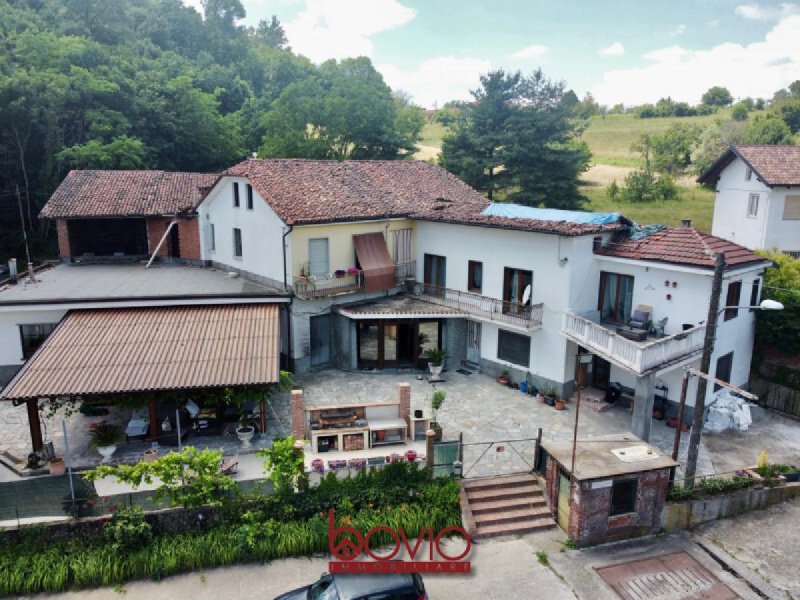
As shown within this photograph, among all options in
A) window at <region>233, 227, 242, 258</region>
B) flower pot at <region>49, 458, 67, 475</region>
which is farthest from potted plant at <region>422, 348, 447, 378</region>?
flower pot at <region>49, 458, 67, 475</region>

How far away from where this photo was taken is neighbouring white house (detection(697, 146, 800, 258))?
3162 cm

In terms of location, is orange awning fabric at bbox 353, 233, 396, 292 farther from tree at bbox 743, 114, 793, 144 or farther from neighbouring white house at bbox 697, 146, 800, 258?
tree at bbox 743, 114, 793, 144

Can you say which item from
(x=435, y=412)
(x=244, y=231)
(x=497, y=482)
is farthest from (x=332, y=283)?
(x=497, y=482)

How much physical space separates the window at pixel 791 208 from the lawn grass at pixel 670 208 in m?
11.5

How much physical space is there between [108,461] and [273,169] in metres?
14.8

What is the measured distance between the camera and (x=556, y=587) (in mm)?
14453

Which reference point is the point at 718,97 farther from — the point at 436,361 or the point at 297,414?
the point at 297,414

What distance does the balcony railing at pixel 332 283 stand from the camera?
995 inches

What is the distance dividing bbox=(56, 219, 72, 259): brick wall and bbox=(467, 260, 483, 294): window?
22052 mm

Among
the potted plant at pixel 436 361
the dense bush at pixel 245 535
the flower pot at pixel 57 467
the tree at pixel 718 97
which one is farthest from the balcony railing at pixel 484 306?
the tree at pixel 718 97

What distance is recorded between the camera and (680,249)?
21.7 m

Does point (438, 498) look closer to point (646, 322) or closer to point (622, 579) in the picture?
point (622, 579)

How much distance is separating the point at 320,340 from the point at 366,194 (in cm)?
741

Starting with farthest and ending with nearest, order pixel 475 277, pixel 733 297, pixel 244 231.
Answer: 1. pixel 244 231
2. pixel 475 277
3. pixel 733 297
